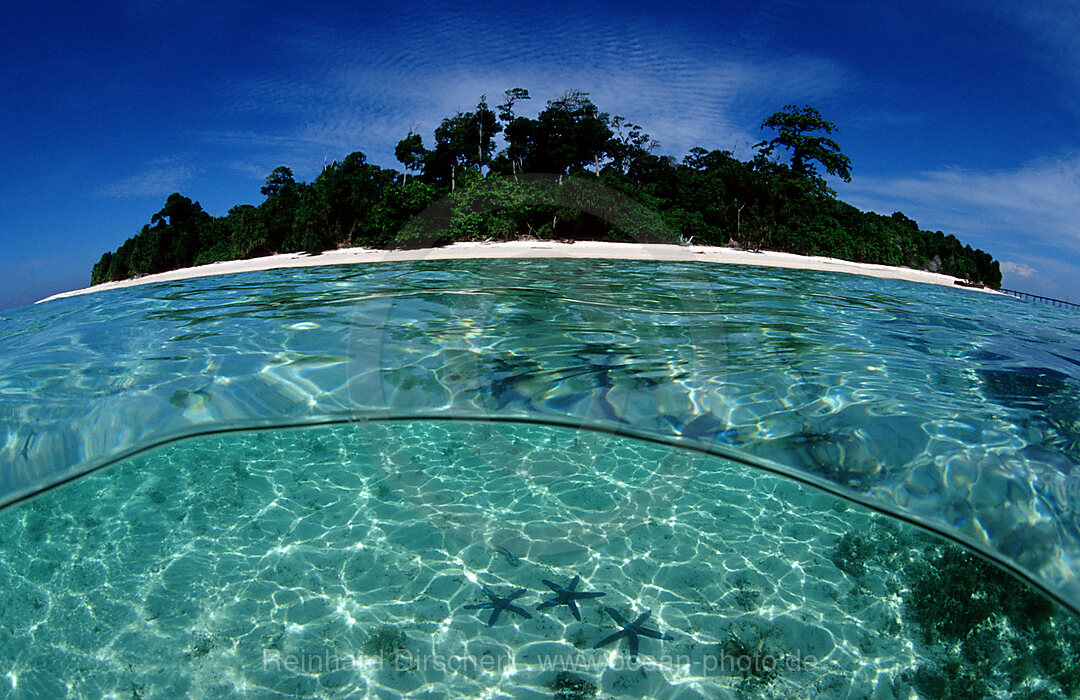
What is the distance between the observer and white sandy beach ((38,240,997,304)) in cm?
1839

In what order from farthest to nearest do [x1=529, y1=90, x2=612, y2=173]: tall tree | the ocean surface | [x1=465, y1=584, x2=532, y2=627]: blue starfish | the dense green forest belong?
[x1=529, y1=90, x2=612, y2=173]: tall tree, the dense green forest, [x1=465, y1=584, x2=532, y2=627]: blue starfish, the ocean surface

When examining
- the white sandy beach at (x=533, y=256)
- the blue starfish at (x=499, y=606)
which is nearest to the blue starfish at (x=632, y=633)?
the blue starfish at (x=499, y=606)

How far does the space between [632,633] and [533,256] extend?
15584 millimetres

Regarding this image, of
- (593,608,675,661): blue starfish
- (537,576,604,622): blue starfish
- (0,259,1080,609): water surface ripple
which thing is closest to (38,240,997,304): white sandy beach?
(0,259,1080,609): water surface ripple

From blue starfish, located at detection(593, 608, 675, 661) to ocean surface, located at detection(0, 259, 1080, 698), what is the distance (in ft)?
0.06

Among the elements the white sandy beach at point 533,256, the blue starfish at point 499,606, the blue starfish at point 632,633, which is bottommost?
the blue starfish at point 632,633

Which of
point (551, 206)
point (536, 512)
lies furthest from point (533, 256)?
point (536, 512)

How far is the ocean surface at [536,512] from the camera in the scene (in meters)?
3.21

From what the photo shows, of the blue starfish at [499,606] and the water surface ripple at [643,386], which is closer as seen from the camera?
the blue starfish at [499,606]

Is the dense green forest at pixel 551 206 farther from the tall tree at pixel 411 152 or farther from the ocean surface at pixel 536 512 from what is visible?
the ocean surface at pixel 536 512

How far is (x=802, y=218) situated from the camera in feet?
93.2

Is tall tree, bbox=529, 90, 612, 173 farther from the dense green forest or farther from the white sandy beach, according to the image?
the white sandy beach

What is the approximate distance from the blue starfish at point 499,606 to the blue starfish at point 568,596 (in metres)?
0.14

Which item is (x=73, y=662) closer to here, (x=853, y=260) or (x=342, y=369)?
(x=342, y=369)
